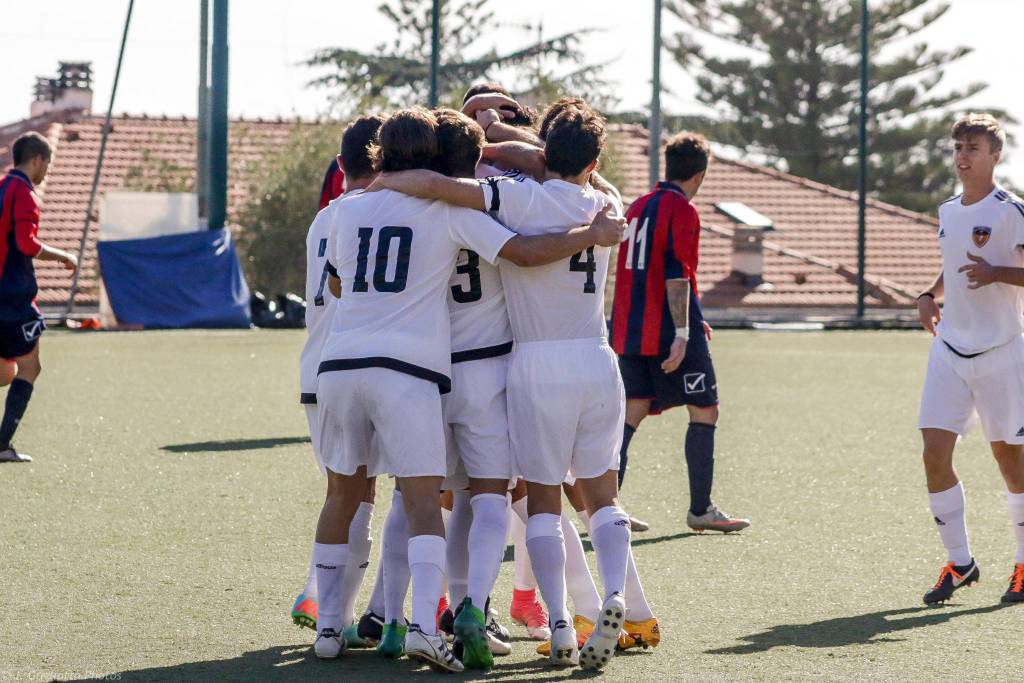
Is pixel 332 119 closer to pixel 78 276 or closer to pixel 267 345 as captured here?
pixel 78 276

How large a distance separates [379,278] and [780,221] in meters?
41.6

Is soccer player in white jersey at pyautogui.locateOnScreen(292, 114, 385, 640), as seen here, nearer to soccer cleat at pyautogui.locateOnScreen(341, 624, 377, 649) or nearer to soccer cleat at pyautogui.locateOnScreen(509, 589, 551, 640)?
soccer cleat at pyautogui.locateOnScreen(341, 624, 377, 649)

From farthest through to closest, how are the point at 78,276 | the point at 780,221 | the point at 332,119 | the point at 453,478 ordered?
the point at 780,221 < the point at 332,119 < the point at 78,276 < the point at 453,478

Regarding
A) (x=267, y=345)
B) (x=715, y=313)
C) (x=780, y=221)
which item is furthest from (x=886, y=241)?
(x=267, y=345)

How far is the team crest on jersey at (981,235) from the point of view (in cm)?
717

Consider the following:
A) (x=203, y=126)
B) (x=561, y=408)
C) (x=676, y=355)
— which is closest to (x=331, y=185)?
(x=676, y=355)

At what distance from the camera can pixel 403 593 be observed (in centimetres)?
595

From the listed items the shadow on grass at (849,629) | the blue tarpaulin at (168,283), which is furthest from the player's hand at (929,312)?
the blue tarpaulin at (168,283)

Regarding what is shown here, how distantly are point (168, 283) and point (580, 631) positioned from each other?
2316 centimetres

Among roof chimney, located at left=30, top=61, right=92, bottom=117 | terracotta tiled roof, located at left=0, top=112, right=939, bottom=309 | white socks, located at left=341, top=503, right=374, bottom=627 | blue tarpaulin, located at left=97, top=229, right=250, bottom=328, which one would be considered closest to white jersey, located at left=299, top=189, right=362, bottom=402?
white socks, located at left=341, top=503, right=374, bottom=627

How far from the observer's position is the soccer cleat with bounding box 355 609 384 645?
6.12 metres

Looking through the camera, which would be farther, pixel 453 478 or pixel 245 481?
pixel 245 481

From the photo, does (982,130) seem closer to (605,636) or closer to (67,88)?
(605,636)

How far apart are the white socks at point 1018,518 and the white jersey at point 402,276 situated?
9.32 ft
